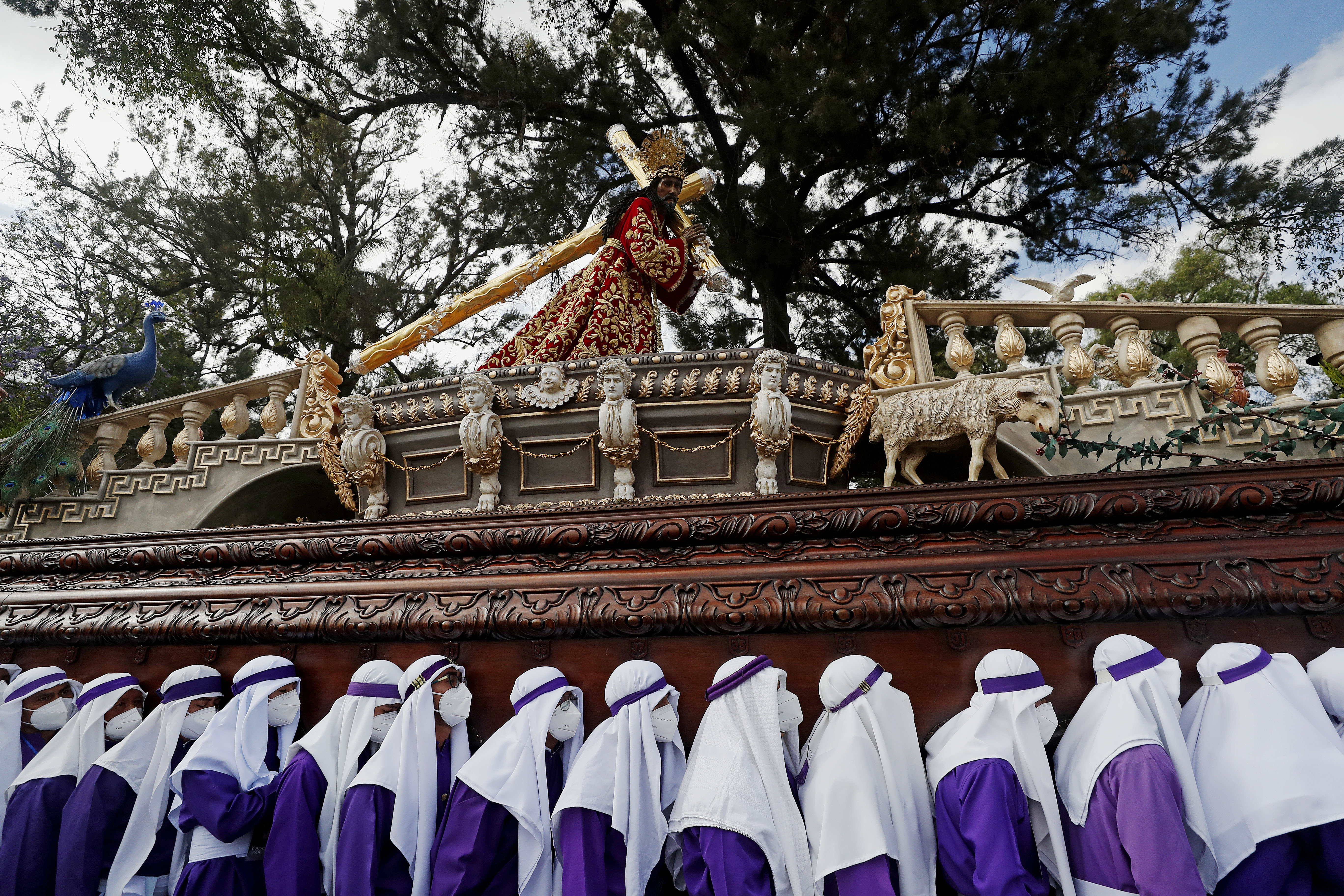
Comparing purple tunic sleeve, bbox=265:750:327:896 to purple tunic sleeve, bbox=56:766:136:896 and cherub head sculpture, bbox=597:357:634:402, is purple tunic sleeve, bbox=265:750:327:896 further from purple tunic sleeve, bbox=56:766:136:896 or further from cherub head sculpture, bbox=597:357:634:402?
cherub head sculpture, bbox=597:357:634:402

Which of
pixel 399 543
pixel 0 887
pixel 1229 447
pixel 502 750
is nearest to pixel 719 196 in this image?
pixel 1229 447

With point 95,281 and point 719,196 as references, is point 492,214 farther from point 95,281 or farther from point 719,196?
point 95,281

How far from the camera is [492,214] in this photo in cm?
1032

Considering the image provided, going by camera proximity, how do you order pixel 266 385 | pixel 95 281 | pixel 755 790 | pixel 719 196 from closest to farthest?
pixel 755 790
pixel 266 385
pixel 719 196
pixel 95 281

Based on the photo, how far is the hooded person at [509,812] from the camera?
84.4 inches

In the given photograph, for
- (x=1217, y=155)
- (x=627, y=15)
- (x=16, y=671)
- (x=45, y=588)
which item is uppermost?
(x=627, y=15)

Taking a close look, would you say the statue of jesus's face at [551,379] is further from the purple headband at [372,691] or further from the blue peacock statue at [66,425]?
the blue peacock statue at [66,425]

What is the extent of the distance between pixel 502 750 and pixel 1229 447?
162 inches

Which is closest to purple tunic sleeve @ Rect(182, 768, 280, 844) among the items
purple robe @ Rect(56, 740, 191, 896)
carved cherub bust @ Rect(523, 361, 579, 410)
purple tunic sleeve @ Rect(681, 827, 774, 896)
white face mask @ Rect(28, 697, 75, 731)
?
purple robe @ Rect(56, 740, 191, 896)

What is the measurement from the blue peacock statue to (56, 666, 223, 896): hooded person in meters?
5.34

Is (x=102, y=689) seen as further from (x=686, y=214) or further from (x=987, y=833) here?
(x=686, y=214)

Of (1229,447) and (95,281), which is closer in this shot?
(1229,447)

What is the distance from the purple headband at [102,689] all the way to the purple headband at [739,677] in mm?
2288

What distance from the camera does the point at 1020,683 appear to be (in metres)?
2.13
